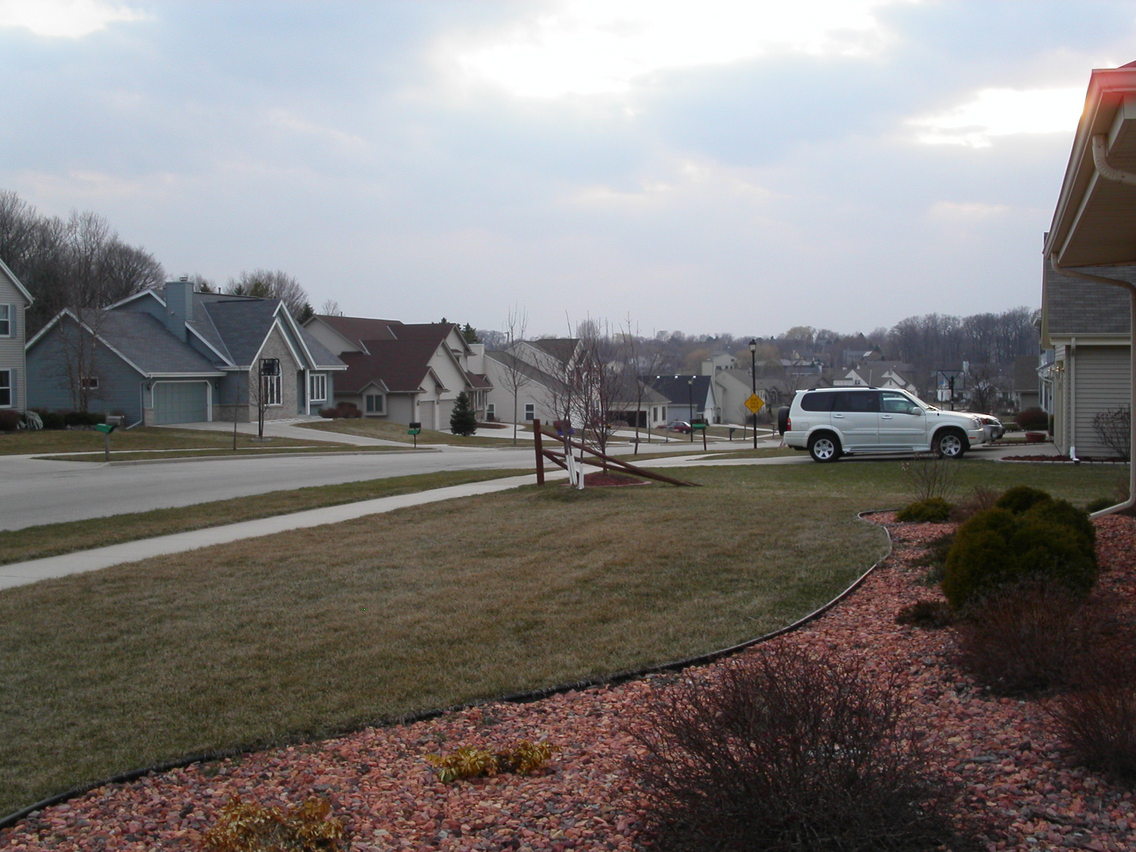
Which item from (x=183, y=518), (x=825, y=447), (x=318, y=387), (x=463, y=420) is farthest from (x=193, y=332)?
Result: (x=183, y=518)

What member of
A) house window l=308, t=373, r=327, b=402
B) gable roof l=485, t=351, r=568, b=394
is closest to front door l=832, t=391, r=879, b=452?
house window l=308, t=373, r=327, b=402

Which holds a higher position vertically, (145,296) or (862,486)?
(145,296)

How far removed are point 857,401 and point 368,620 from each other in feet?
61.1

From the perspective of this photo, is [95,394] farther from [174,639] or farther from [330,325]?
[174,639]

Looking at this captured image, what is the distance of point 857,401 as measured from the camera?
2455 centimetres

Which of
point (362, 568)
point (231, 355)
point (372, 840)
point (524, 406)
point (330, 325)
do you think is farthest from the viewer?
point (524, 406)

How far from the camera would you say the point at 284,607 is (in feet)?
28.0

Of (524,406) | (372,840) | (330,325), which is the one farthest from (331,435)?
(372,840)

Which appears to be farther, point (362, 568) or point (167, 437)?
point (167, 437)

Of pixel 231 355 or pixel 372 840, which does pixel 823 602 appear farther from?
pixel 231 355

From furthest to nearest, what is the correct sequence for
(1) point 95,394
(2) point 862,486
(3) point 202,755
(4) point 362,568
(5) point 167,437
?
(1) point 95,394, (5) point 167,437, (2) point 862,486, (4) point 362,568, (3) point 202,755

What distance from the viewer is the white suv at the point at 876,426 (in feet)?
79.2

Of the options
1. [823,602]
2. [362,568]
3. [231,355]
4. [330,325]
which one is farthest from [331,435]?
[823,602]

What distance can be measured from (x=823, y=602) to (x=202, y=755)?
15.0ft
